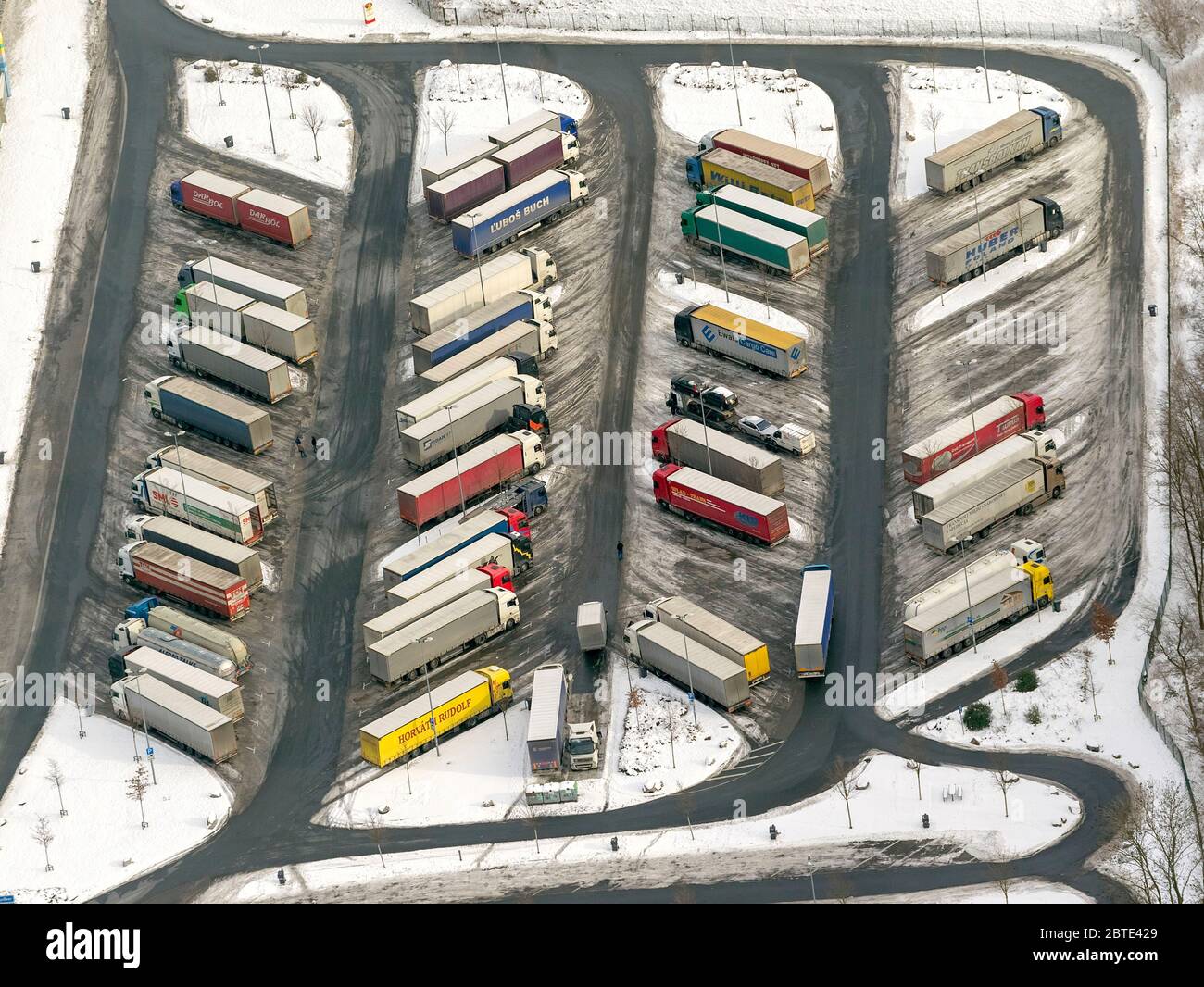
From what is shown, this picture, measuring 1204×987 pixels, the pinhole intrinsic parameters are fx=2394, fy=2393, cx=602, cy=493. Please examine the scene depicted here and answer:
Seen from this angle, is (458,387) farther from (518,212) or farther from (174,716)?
(174,716)

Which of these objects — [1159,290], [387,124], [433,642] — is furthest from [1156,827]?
[387,124]

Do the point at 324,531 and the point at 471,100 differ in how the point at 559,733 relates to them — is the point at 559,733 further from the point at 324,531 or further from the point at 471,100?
the point at 471,100

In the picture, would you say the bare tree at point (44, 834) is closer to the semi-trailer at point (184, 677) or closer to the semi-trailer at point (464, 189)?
the semi-trailer at point (184, 677)

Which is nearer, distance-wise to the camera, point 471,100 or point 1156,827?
point 1156,827

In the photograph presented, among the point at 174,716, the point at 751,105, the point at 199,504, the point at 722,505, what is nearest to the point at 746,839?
the point at 722,505

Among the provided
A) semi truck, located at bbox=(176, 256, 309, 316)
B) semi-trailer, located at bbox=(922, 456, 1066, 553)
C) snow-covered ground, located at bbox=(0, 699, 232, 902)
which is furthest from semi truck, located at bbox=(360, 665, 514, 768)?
semi truck, located at bbox=(176, 256, 309, 316)

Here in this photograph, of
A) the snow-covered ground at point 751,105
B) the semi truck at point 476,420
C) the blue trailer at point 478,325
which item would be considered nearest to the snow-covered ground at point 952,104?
the snow-covered ground at point 751,105
